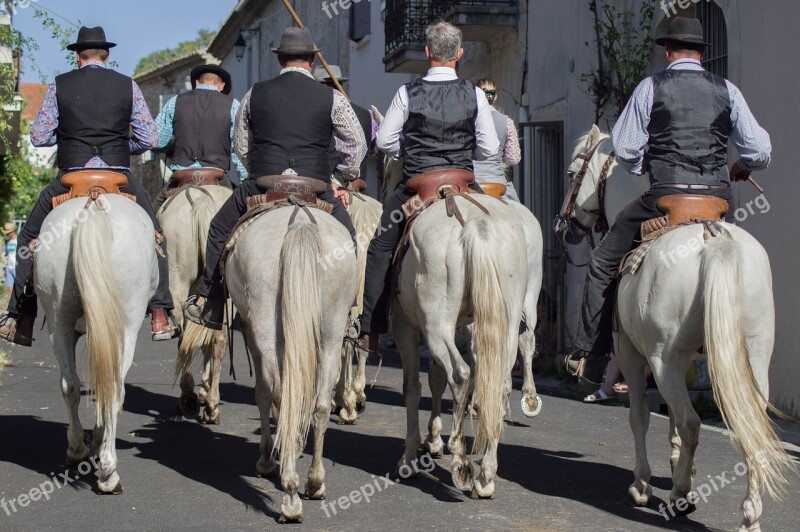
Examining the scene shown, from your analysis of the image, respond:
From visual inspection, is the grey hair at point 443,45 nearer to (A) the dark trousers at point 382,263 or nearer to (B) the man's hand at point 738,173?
(A) the dark trousers at point 382,263

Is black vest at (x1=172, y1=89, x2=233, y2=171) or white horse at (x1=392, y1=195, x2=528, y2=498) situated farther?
black vest at (x1=172, y1=89, x2=233, y2=171)

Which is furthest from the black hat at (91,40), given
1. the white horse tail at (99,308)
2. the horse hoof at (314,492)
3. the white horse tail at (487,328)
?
the horse hoof at (314,492)

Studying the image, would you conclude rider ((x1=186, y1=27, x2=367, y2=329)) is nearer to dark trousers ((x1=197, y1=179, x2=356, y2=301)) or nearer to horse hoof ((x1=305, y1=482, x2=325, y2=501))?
dark trousers ((x1=197, y1=179, x2=356, y2=301))

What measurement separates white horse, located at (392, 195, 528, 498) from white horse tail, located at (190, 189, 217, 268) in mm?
2802

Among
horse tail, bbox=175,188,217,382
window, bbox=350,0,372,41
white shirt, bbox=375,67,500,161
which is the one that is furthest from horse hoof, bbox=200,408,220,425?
window, bbox=350,0,372,41

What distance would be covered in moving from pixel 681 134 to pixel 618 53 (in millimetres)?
7854

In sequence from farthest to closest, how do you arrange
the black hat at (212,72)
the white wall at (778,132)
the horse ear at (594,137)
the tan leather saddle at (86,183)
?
the black hat at (212,72)
the white wall at (778,132)
the horse ear at (594,137)
the tan leather saddle at (86,183)

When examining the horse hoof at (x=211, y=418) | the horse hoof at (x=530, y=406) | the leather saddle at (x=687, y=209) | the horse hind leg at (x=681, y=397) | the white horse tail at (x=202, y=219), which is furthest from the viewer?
the horse hoof at (x=530, y=406)

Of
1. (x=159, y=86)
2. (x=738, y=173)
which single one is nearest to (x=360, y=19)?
(x=738, y=173)

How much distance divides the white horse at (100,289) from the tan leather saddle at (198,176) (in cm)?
269

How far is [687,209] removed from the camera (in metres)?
6.81

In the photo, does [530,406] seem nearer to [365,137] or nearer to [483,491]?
[365,137]

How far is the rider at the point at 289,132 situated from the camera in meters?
7.83

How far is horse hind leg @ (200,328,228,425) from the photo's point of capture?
33.1 ft
